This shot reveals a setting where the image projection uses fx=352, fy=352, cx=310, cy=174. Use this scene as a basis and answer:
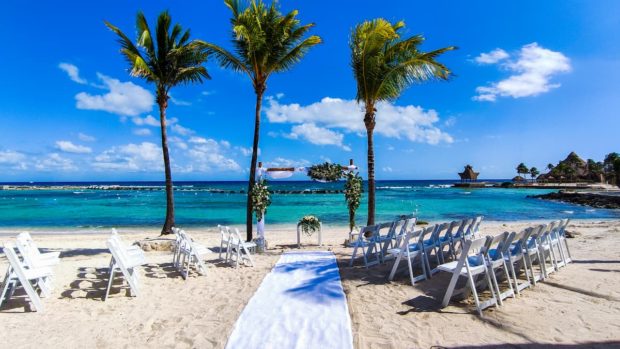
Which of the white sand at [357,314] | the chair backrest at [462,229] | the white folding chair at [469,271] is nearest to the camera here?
the white sand at [357,314]

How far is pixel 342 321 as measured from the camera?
431 centimetres

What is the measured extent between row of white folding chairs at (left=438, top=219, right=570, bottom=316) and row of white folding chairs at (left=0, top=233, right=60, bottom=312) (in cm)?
578

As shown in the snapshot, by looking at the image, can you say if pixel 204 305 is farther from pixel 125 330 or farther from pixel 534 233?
pixel 534 233

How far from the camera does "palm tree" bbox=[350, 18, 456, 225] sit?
10711 mm

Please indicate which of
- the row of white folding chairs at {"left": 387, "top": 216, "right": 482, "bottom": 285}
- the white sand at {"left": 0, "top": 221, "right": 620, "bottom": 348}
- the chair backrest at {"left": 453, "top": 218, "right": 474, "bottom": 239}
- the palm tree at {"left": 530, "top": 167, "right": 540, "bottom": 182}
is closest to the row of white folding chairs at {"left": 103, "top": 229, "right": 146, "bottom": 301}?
the white sand at {"left": 0, "top": 221, "right": 620, "bottom": 348}

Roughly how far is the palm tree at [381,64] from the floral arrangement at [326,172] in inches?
42.7

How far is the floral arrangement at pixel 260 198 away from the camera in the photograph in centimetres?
1082

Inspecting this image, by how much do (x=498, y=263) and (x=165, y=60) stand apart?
1195 centimetres

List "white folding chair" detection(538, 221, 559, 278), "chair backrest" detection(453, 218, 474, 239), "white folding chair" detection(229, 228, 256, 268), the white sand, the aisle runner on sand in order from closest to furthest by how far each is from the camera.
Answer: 1. the aisle runner on sand
2. the white sand
3. "white folding chair" detection(538, 221, 559, 278)
4. "chair backrest" detection(453, 218, 474, 239)
5. "white folding chair" detection(229, 228, 256, 268)

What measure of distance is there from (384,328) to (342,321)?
1.65ft

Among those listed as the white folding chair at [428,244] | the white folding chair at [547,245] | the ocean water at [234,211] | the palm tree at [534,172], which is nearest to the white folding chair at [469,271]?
the white folding chair at [428,244]

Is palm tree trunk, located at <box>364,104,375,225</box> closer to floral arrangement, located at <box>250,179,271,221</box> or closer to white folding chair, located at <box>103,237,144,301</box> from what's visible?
floral arrangement, located at <box>250,179,271,221</box>

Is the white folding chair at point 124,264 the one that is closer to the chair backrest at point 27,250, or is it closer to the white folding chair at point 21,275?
the white folding chair at point 21,275

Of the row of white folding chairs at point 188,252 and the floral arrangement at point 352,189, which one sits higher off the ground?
the floral arrangement at point 352,189
